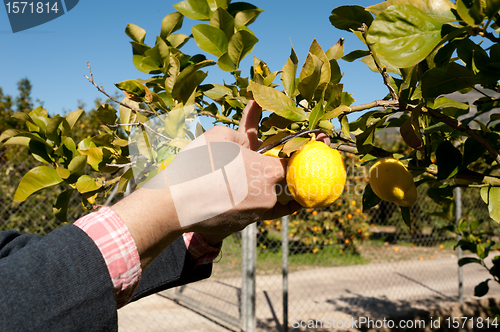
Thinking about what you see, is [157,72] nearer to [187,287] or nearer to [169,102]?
[169,102]

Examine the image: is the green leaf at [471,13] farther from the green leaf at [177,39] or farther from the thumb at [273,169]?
the green leaf at [177,39]

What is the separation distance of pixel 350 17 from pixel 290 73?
0.69 feet

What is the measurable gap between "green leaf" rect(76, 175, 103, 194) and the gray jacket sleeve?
0.52 meters

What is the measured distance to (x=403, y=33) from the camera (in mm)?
590

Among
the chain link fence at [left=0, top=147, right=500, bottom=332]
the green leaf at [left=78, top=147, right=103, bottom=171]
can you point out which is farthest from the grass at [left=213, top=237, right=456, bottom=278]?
the green leaf at [left=78, top=147, right=103, bottom=171]

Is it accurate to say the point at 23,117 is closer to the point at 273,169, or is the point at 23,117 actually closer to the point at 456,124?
the point at 273,169

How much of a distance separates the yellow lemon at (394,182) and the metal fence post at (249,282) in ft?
8.03

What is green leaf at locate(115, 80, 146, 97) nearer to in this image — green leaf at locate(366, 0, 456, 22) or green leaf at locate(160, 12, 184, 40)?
green leaf at locate(160, 12, 184, 40)

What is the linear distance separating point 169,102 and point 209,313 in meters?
3.68

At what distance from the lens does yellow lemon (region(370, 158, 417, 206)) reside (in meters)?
1.03

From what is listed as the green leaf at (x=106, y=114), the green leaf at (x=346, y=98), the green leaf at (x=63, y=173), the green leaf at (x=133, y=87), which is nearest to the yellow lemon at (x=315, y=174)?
the green leaf at (x=346, y=98)

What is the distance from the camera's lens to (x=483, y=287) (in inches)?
92.7

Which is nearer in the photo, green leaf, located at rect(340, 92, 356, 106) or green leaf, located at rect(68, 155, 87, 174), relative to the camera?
green leaf, located at rect(340, 92, 356, 106)

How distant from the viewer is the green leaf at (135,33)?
120cm
